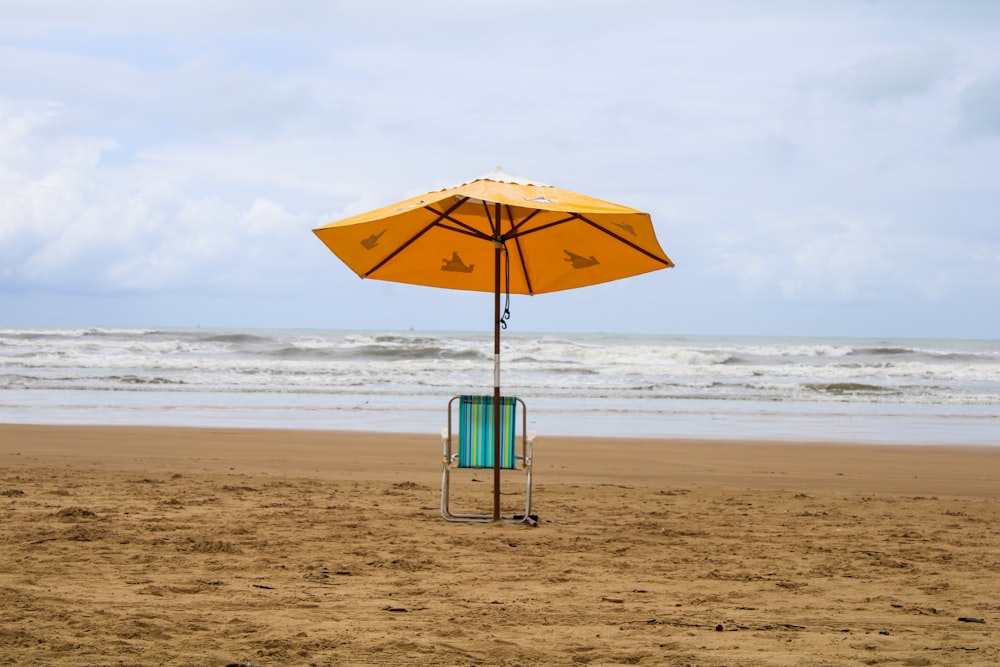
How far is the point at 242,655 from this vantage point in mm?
3434

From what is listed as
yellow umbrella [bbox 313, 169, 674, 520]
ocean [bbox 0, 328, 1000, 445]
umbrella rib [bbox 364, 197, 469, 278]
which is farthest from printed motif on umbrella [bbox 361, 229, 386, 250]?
ocean [bbox 0, 328, 1000, 445]

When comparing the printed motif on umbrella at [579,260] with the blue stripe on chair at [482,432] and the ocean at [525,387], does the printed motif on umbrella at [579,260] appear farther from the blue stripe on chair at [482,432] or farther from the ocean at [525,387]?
the ocean at [525,387]

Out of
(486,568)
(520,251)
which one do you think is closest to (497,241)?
(520,251)

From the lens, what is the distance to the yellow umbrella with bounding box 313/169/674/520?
5879 millimetres

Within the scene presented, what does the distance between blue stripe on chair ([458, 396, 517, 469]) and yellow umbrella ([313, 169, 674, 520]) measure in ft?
0.26

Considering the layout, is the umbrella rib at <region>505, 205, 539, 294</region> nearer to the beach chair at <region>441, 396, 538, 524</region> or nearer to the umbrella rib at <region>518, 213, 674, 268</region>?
the umbrella rib at <region>518, 213, 674, 268</region>

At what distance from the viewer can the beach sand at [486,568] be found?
11.9 feet

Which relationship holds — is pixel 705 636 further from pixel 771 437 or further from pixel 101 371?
pixel 101 371

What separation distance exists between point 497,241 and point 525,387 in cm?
1665

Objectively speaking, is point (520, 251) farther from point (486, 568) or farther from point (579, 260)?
point (486, 568)

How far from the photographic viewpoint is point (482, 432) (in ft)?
21.2

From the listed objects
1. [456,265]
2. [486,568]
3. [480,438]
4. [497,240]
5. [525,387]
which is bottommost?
[486,568]

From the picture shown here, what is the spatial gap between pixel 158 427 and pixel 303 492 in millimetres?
6235

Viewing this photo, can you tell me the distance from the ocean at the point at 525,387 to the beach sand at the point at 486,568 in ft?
16.2
